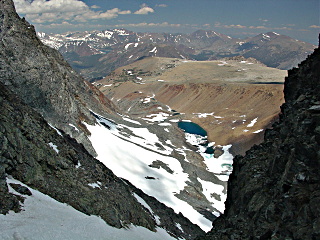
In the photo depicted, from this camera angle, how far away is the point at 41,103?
4162 centimetres

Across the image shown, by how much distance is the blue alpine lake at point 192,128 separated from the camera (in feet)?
385

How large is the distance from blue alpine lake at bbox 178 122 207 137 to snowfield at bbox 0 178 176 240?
99.9 metres


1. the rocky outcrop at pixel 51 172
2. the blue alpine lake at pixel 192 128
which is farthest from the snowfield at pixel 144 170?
the blue alpine lake at pixel 192 128

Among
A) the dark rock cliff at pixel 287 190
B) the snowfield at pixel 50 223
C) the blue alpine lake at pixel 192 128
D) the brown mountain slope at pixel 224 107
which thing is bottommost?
the blue alpine lake at pixel 192 128

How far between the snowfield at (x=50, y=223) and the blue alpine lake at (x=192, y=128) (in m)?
99.9

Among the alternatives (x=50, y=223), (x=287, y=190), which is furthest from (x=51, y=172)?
(x=287, y=190)

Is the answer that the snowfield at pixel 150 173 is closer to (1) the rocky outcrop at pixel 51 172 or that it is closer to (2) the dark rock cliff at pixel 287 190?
(1) the rocky outcrop at pixel 51 172

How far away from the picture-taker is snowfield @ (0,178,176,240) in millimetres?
11234

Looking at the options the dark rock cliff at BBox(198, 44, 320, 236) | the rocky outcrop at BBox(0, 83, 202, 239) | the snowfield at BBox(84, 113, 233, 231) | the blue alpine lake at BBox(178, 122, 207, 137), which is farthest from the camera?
the blue alpine lake at BBox(178, 122, 207, 137)

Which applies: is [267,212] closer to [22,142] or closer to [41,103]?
[22,142]

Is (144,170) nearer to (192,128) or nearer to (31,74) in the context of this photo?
(31,74)

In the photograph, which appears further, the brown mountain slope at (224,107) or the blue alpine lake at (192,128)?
the blue alpine lake at (192,128)

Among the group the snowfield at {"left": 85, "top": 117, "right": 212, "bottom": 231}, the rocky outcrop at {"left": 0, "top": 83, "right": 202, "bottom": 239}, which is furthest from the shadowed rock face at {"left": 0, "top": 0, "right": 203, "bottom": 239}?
the snowfield at {"left": 85, "top": 117, "right": 212, "bottom": 231}

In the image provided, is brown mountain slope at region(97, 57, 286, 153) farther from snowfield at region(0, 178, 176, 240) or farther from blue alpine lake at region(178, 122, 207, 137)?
snowfield at region(0, 178, 176, 240)
